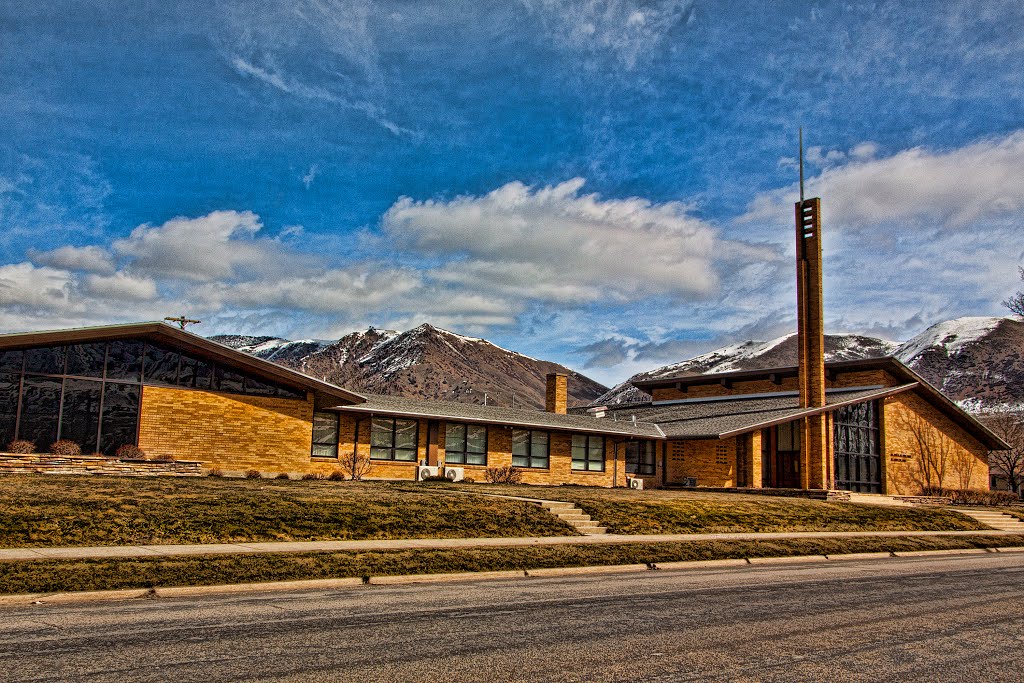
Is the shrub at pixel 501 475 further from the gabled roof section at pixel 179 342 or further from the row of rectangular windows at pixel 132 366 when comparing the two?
the row of rectangular windows at pixel 132 366

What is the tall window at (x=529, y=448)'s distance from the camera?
133ft

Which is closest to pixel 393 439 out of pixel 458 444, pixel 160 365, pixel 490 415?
pixel 458 444

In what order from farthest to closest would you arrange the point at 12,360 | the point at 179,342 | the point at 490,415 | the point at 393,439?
the point at 490,415 < the point at 393,439 < the point at 179,342 < the point at 12,360

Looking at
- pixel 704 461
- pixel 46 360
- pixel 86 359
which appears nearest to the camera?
pixel 46 360

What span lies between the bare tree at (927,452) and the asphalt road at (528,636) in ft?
127

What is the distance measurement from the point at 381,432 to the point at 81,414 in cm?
1176

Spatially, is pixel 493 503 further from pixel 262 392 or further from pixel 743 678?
pixel 743 678

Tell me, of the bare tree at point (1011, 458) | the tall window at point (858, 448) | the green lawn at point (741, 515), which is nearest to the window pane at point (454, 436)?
the green lawn at point (741, 515)

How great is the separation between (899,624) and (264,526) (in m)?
12.5

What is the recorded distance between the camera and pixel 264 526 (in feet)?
59.8

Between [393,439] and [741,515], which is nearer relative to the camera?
[741,515]

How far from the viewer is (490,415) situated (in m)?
39.9

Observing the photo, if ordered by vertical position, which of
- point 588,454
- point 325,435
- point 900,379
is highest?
point 900,379

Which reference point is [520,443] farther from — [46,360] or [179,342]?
[46,360]
